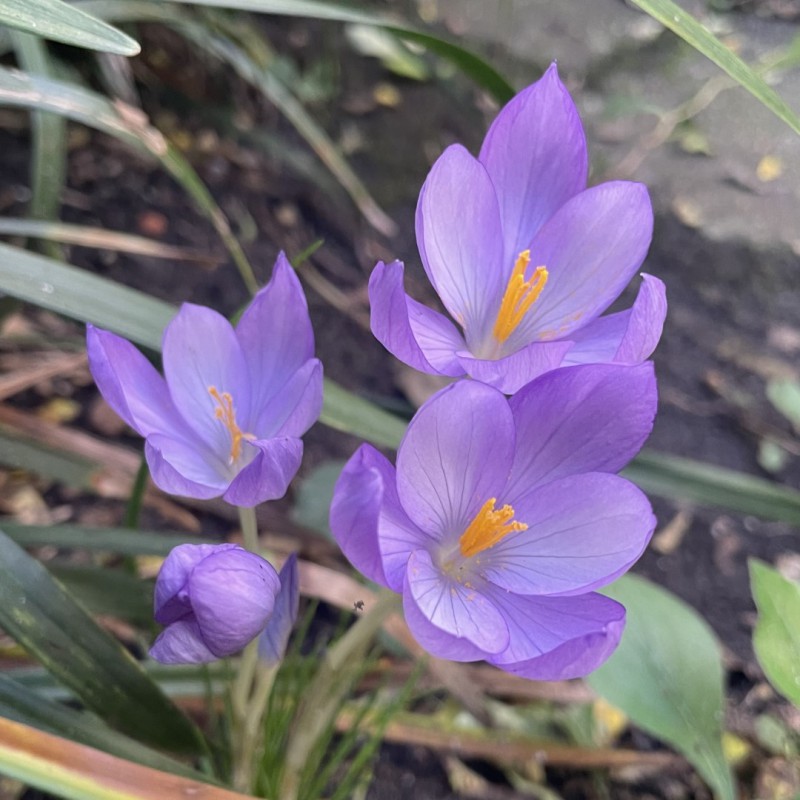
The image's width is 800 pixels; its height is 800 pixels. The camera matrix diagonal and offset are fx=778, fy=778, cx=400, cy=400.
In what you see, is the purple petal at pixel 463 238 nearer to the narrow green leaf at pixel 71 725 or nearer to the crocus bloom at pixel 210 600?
the crocus bloom at pixel 210 600

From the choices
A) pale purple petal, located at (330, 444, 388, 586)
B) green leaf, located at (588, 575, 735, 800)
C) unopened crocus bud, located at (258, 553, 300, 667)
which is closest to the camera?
pale purple petal, located at (330, 444, 388, 586)

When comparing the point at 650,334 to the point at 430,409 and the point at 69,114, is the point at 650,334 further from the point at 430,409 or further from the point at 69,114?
the point at 69,114

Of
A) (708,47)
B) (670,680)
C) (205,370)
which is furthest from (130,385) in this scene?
(670,680)

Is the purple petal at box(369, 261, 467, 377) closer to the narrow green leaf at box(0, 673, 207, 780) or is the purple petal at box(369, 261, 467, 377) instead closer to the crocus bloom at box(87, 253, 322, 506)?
the crocus bloom at box(87, 253, 322, 506)

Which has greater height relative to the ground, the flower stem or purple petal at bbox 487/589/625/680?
purple petal at bbox 487/589/625/680

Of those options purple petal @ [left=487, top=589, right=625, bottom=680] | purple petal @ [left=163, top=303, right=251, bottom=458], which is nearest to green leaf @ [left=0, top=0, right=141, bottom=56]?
purple petal @ [left=163, top=303, right=251, bottom=458]

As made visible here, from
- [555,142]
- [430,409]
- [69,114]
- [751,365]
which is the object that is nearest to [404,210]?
[751,365]

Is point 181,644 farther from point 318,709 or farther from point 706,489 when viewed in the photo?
point 706,489
